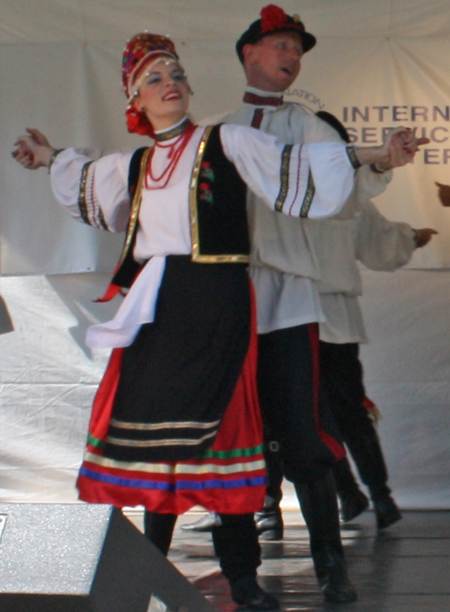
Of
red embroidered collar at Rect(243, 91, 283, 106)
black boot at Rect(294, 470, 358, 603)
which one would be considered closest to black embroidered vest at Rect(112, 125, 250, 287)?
red embroidered collar at Rect(243, 91, 283, 106)

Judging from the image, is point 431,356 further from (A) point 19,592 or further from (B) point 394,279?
(A) point 19,592

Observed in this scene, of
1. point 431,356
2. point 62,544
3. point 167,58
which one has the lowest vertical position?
point 431,356

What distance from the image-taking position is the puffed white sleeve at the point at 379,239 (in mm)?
3176

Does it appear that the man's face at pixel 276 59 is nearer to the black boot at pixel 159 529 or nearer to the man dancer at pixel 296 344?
the man dancer at pixel 296 344

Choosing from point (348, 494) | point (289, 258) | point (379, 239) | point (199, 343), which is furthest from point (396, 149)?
point (348, 494)

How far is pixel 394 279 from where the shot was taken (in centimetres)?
356

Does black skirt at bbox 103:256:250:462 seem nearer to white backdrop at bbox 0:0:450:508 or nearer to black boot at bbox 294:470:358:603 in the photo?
black boot at bbox 294:470:358:603

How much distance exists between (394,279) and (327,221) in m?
0.97

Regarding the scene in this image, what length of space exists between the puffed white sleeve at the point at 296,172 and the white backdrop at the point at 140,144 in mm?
1269

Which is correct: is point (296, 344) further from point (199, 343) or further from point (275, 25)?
point (275, 25)

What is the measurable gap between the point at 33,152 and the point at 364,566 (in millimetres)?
1457

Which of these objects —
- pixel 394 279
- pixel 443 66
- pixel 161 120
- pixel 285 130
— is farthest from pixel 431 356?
pixel 161 120

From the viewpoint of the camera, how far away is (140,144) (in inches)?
139

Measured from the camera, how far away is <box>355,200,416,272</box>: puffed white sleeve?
3176 mm
